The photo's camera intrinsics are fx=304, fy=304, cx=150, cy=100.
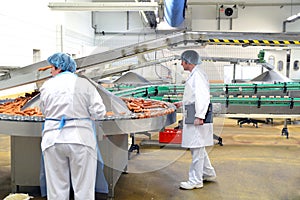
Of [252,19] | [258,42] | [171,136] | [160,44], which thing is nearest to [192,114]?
[160,44]

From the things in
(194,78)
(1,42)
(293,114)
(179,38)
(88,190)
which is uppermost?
(1,42)

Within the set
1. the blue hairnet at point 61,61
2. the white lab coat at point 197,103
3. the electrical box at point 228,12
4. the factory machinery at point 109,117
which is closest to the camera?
the blue hairnet at point 61,61

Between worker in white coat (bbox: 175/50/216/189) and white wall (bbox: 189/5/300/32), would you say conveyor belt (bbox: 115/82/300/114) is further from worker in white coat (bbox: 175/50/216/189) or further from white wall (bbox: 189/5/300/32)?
white wall (bbox: 189/5/300/32)

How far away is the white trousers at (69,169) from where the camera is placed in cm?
184

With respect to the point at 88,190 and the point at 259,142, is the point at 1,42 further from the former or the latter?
the point at 259,142

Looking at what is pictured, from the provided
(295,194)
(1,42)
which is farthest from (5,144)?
(295,194)

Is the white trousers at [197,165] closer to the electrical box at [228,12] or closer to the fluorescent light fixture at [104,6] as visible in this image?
the fluorescent light fixture at [104,6]

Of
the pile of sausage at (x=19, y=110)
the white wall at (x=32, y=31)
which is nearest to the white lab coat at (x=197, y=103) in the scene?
the pile of sausage at (x=19, y=110)

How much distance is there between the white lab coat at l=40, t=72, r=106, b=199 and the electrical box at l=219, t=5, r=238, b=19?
9.02 metres

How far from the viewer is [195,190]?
2.69 m

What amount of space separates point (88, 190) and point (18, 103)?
113cm

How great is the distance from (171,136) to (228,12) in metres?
7.09

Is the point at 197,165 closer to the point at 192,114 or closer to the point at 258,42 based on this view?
the point at 192,114

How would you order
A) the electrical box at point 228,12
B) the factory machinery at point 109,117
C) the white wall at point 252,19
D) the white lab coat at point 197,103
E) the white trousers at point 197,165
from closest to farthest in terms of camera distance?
1. the factory machinery at point 109,117
2. the white lab coat at point 197,103
3. the white trousers at point 197,165
4. the electrical box at point 228,12
5. the white wall at point 252,19
